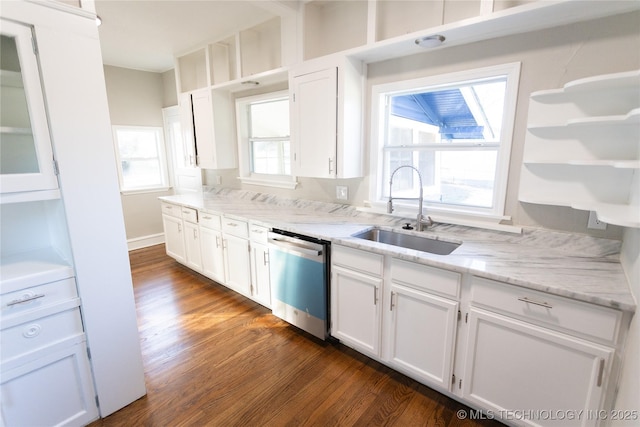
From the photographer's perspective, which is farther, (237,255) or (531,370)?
(237,255)

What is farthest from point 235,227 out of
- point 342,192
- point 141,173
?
point 141,173

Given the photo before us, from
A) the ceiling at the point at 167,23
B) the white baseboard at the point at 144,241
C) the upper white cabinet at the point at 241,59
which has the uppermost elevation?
the ceiling at the point at 167,23

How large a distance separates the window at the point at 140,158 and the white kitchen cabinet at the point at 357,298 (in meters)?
4.05

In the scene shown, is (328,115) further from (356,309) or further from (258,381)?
(258,381)

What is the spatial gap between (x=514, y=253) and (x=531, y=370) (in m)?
0.62

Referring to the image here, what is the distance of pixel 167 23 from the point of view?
2977mm

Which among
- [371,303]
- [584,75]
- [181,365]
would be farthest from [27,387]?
[584,75]

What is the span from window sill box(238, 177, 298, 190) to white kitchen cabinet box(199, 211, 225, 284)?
73 cm

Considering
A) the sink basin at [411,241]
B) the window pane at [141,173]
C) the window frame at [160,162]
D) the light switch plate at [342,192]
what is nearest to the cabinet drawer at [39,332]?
the sink basin at [411,241]

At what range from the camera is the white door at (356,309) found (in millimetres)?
Result: 1993

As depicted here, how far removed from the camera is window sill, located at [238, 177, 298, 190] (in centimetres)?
322

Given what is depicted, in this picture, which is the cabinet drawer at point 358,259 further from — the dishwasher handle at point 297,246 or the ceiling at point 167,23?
the ceiling at point 167,23

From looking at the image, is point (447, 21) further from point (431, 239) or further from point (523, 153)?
point (431, 239)

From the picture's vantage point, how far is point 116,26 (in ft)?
9.86
